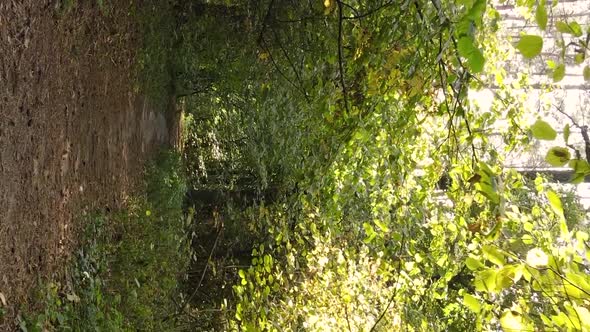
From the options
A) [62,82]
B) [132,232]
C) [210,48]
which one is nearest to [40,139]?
[62,82]

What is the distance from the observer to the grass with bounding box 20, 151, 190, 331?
4.43 m

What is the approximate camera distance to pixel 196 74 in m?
7.91

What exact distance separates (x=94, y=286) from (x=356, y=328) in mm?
2295

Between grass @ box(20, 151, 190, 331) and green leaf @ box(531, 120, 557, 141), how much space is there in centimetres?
334

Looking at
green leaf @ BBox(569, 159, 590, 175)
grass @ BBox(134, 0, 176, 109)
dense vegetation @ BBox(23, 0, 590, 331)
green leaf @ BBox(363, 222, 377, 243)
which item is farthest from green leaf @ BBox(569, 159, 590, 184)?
grass @ BBox(134, 0, 176, 109)

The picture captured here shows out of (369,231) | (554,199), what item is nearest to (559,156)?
(554,199)

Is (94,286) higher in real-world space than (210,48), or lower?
lower

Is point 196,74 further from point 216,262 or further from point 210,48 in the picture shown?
point 216,262

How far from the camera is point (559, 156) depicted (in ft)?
4.29

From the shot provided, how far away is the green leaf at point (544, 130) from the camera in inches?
50.4

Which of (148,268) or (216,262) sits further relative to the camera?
(216,262)

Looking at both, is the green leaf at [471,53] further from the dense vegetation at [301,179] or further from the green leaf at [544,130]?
the dense vegetation at [301,179]

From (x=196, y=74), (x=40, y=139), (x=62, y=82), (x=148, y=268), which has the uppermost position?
(x=196, y=74)

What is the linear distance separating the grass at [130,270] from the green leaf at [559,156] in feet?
10.9
